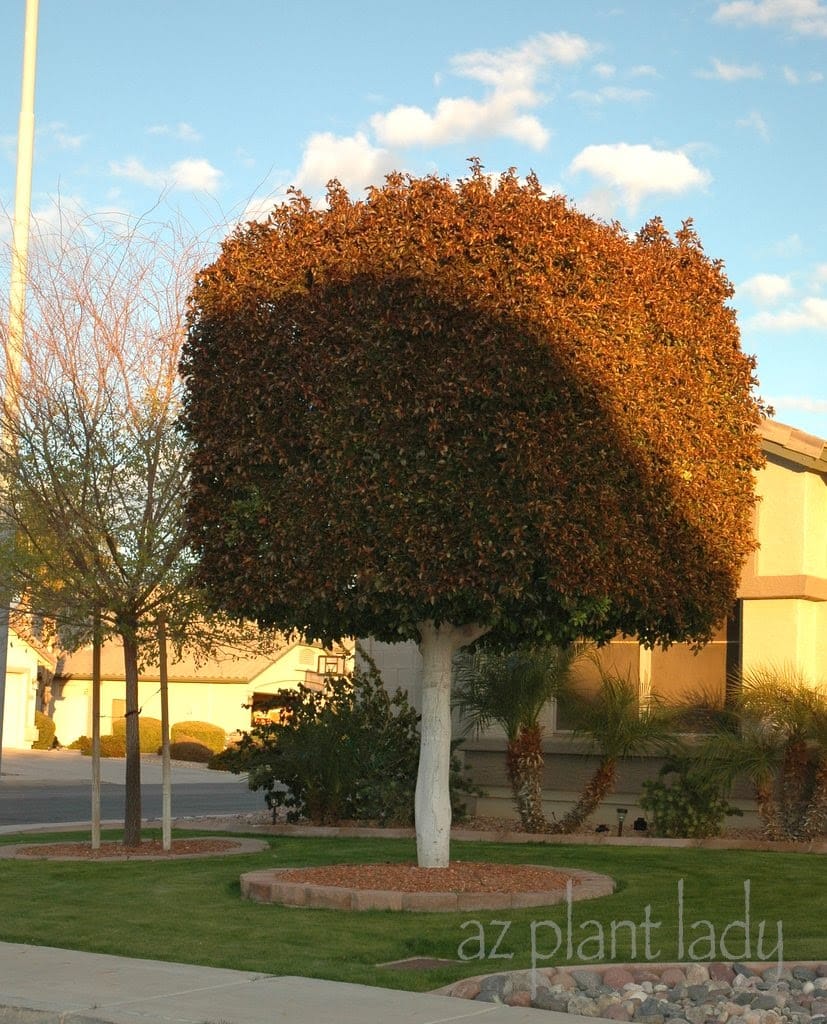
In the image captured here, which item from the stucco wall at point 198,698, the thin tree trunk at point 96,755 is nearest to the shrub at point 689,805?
the thin tree trunk at point 96,755

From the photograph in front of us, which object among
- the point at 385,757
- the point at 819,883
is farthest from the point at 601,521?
the point at 385,757

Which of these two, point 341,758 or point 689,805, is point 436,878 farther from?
point 341,758

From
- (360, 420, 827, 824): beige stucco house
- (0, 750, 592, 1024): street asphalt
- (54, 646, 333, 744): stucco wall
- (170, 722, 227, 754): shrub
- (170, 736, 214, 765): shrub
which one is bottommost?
(170, 736, 214, 765): shrub

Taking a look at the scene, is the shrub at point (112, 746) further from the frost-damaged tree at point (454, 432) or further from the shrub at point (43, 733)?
the frost-damaged tree at point (454, 432)

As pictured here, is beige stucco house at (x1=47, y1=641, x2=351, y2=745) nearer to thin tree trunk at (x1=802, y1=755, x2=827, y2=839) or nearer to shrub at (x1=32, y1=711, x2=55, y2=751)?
shrub at (x1=32, y1=711, x2=55, y2=751)

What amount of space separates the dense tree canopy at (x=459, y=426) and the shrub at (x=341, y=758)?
7.00 metres

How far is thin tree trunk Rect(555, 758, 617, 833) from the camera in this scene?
17.2 m

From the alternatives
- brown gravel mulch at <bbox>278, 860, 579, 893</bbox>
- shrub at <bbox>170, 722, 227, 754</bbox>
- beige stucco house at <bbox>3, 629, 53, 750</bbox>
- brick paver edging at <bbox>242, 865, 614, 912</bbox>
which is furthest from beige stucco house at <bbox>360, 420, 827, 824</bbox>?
beige stucco house at <bbox>3, 629, 53, 750</bbox>

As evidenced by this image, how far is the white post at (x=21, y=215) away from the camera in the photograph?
1560 centimetres

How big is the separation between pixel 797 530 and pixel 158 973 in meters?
11.2

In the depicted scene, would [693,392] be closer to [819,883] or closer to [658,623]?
[658,623]

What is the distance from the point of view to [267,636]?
16.2m

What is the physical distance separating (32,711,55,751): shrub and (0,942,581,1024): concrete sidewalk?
44.1 m

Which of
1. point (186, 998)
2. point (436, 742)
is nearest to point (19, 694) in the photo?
point (436, 742)
